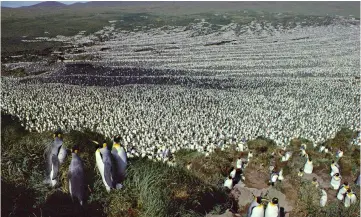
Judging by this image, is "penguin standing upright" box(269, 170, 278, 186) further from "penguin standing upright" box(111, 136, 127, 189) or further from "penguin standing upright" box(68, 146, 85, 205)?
"penguin standing upright" box(68, 146, 85, 205)

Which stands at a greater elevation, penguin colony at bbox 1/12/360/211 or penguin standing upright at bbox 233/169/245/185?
penguin standing upright at bbox 233/169/245/185

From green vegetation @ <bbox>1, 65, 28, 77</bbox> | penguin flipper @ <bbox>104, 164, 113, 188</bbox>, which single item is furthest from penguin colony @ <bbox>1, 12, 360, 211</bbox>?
green vegetation @ <bbox>1, 65, 28, 77</bbox>

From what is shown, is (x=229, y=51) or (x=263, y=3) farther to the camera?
(x=263, y=3)

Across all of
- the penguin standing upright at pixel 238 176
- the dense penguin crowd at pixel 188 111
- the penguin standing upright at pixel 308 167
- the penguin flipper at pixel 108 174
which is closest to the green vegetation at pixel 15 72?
the dense penguin crowd at pixel 188 111

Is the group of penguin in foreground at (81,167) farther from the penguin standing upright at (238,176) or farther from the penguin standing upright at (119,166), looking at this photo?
the penguin standing upright at (238,176)

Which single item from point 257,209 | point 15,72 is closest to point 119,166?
point 257,209

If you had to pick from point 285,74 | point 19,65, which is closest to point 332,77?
point 285,74

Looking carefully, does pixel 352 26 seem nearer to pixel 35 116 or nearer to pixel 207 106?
pixel 207 106
